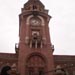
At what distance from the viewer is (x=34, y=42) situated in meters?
31.9

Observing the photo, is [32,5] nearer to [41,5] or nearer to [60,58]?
[41,5]

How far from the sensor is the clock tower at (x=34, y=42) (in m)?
30.5

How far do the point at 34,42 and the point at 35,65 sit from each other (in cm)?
317

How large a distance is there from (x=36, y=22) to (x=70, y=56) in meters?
6.74

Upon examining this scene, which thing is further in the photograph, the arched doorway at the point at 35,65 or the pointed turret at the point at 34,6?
the pointed turret at the point at 34,6

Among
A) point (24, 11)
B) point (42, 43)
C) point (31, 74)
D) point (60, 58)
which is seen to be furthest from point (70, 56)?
point (24, 11)

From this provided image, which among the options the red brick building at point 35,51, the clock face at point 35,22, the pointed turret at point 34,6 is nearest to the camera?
the red brick building at point 35,51

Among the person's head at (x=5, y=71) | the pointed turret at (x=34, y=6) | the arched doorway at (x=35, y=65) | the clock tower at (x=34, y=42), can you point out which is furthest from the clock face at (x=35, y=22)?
the person's head at (x=5, y=71)

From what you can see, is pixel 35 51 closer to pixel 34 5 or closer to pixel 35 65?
pixel 35 65

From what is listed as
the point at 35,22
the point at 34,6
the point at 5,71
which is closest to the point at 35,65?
the point at 35,22

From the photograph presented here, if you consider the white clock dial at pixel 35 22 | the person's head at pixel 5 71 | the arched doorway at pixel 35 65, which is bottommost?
the person's head at pixel 5 71

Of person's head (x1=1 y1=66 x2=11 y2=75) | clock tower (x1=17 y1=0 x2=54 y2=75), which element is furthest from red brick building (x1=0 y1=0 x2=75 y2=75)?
person's head (x1=1 y1=66 x2=11 y2=75)

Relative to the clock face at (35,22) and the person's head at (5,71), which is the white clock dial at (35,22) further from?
the person's head at (5,71)

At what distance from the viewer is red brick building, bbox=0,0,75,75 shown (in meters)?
30.5
